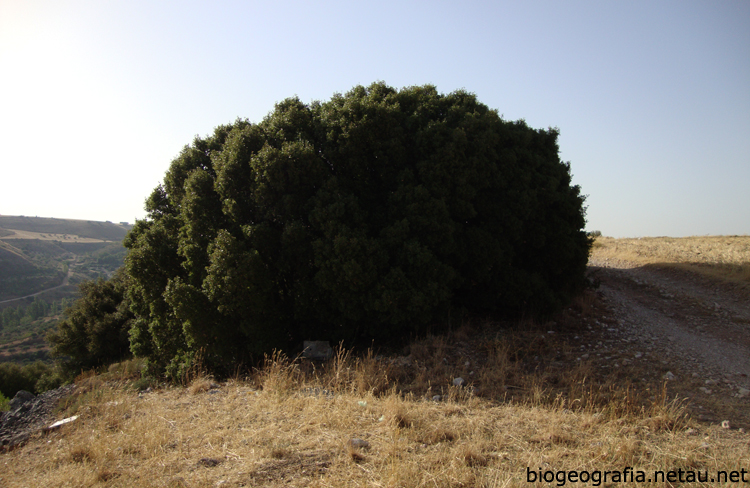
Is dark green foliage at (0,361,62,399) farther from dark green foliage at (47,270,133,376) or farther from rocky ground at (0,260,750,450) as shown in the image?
rocky ground at (0,260,750,450)

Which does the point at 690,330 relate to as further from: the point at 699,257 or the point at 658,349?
the point at 699,257

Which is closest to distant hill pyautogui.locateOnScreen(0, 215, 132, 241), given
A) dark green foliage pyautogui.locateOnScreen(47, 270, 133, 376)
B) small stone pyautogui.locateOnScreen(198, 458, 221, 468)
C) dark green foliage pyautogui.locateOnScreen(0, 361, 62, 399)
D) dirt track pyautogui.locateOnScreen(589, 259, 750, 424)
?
dark green foliage pyautogui.locateOnScreen(0, 361, 62, 399)

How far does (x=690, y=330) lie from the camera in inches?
429

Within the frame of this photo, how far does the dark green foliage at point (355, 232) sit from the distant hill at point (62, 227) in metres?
128

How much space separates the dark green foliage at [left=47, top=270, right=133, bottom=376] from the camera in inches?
727

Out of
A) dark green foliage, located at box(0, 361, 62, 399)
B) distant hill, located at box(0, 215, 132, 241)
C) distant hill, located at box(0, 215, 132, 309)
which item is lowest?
dark green foliage, located at box(0, 361, 62, 399)

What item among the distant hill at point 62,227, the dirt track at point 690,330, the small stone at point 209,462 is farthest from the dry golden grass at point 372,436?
the distant hill at point 62,227

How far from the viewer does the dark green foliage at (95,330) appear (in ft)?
60.6

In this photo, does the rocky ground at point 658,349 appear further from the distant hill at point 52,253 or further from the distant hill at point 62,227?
the distant hill at point 62,227

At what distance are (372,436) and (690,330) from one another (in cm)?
1043

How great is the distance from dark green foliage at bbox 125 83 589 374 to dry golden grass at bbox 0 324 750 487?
2082 millimetres

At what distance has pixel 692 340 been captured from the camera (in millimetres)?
9961

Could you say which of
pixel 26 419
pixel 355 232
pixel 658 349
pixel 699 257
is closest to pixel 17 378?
pixel 26 419

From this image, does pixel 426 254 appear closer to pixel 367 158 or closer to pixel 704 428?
pixel 367 158
